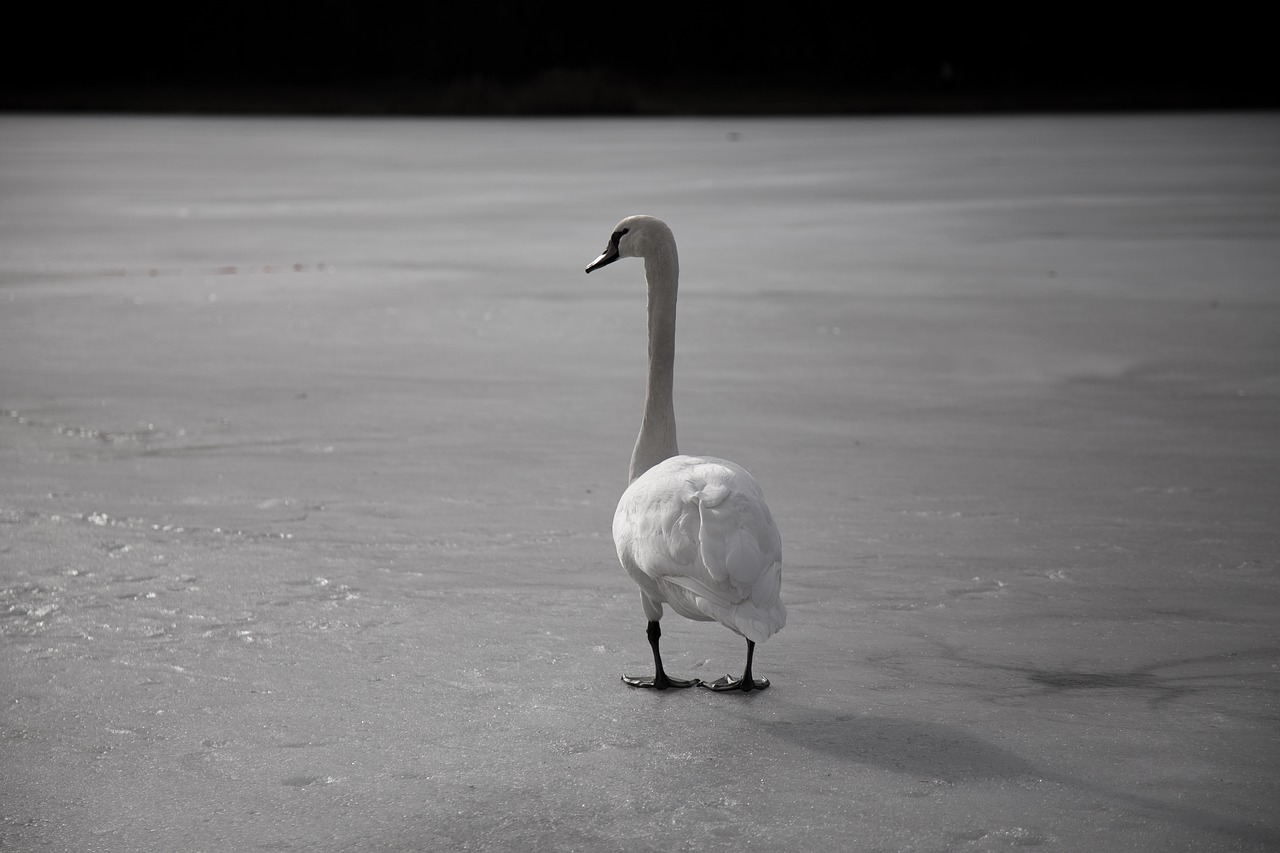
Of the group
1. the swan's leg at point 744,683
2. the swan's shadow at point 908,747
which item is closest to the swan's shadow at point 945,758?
the swan's shadow at point 908,747

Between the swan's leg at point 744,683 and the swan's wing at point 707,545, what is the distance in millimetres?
208

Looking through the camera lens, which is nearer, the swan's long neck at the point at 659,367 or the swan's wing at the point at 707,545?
the swan's wing at the point at 707,545

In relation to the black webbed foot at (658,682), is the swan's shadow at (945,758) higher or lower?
higher

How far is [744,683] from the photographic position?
4.00m

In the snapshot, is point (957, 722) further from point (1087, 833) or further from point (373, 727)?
point (373, 727)

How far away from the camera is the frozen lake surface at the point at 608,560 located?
3432mm

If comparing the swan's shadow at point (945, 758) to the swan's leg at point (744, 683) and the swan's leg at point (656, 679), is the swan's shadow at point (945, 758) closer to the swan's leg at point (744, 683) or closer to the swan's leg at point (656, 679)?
the swan's leg at point (744, 683)

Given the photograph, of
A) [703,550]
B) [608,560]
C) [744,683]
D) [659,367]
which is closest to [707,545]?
[703,550]

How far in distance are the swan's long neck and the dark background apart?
228 feet

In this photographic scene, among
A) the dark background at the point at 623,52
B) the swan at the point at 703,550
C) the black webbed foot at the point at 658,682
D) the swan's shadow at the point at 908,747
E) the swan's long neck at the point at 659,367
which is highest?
the dark background at the point at 623,52

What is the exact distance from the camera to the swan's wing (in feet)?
11.8

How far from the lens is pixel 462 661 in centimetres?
426

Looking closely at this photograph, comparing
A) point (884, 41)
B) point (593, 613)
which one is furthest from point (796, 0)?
point (593, 613)

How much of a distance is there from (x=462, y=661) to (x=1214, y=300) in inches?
324
